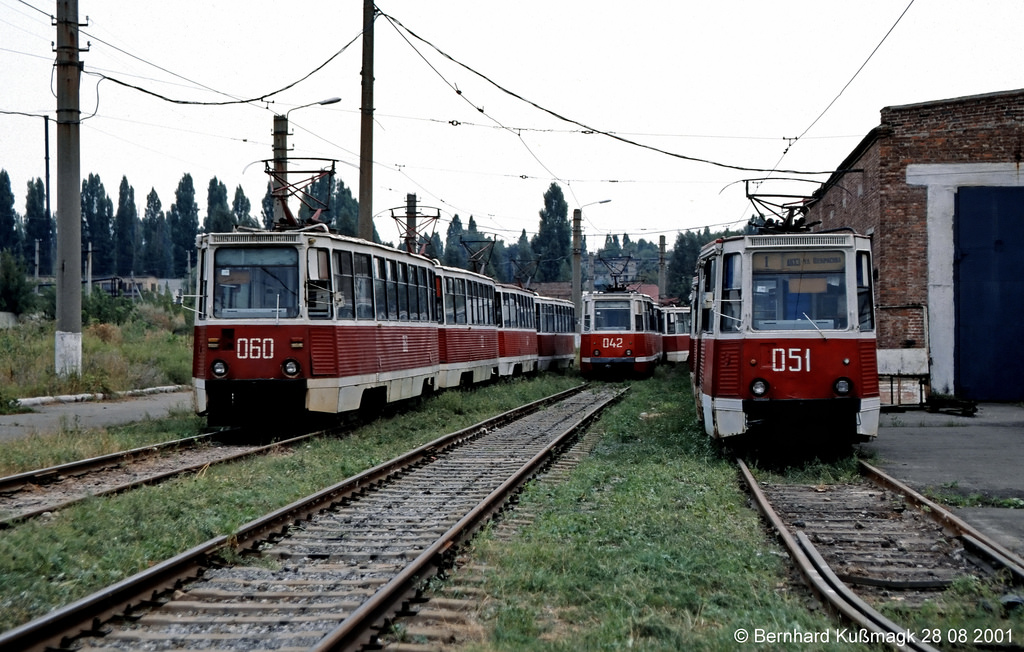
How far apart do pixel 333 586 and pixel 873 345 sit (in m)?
7.99

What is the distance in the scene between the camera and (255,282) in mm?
13930

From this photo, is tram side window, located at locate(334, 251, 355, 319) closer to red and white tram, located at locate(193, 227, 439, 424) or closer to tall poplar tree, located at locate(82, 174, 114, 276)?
red and white tram, located at locate(193, 227, 439, 424)

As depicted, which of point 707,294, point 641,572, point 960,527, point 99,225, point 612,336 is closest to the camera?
point 641,572

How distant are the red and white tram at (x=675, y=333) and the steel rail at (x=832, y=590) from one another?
38079 mm

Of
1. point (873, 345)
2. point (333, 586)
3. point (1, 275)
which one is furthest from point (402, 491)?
point (1, 275)

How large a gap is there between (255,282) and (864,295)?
8142 mm

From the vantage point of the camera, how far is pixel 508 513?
28.9ft

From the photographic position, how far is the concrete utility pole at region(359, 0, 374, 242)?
2122cm

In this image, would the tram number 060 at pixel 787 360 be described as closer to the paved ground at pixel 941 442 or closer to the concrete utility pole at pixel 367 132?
the paved ground at pixel 941 442

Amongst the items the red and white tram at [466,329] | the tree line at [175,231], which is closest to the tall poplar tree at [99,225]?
the tree line at [175,231]

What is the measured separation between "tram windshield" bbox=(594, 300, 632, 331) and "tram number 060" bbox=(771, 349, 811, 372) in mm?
20598

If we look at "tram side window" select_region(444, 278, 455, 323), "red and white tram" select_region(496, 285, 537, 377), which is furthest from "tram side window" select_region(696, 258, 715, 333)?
"red and white tram" select_region(496, 285, 537, 377)

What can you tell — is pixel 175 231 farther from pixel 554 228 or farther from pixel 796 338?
pixel 796 338

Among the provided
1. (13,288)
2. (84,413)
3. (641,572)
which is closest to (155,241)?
(13,288)
